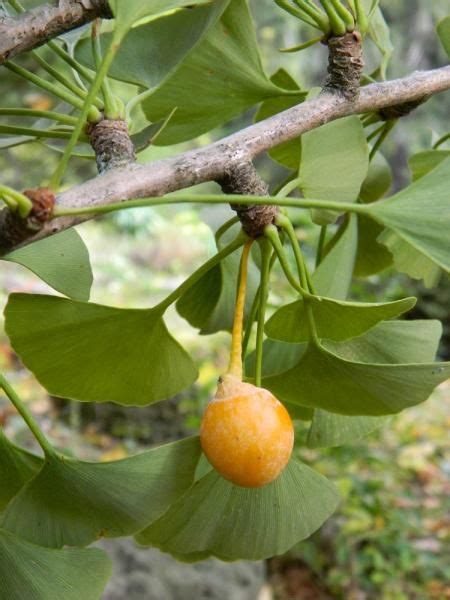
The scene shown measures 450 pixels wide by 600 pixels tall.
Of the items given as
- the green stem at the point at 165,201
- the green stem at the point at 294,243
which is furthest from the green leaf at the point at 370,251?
the green stem at the point at 165,201

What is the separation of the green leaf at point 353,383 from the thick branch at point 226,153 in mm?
136

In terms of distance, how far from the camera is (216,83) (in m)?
0.58

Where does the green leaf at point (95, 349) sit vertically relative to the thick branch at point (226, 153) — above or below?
below

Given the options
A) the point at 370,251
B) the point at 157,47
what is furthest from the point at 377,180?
the point at 157,47

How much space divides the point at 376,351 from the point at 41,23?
33 cm

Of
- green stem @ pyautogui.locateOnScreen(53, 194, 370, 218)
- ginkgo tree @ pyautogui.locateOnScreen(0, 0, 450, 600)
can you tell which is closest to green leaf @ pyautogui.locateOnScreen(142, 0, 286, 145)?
ginkgo tree @ pyautogui.locateOnScreen(0, 0, 450, 600)

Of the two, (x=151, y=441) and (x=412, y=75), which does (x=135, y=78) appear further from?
(x=151, y=441)

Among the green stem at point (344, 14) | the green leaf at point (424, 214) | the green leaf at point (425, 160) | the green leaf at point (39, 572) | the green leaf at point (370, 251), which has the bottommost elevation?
the green leaf at point (370, 251)

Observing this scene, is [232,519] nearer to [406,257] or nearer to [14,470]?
[14,470]

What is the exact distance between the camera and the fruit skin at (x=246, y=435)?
1.39 ft

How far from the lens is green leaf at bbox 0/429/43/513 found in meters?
0.53

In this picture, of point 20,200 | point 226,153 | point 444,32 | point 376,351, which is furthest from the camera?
point 444,32

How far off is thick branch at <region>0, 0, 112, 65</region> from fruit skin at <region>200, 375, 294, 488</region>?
25 cm

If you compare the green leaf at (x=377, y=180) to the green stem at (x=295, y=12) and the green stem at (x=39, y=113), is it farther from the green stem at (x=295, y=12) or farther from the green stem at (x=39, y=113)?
the green stem at (x=39, y=113)
